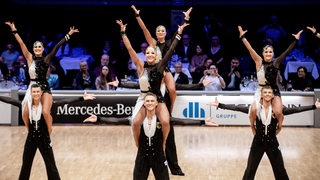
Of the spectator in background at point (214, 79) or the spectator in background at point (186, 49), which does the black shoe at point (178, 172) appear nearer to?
the spectator in background at point (214, 79)

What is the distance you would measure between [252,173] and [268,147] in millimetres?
404

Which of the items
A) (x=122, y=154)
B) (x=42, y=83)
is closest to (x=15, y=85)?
(x=122, y=154)

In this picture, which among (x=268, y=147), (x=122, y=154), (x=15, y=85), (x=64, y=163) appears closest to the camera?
(x=268, y=147)

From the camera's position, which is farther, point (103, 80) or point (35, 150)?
point (103, 80)

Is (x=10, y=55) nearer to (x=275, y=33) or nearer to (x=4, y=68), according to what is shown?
(x=4, y=68)

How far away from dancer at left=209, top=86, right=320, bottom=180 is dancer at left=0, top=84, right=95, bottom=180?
Answer: 2.24 meters

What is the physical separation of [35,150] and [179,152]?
3.56m

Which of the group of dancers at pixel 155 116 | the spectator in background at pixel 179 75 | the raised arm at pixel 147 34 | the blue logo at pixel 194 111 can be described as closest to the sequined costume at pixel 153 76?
the group of dancers at pixel 155 116

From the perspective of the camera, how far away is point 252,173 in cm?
855

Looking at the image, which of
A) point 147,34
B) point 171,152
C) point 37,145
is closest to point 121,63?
point 147,34

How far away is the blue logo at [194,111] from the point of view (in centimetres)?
1422

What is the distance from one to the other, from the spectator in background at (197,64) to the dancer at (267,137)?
6.35 m

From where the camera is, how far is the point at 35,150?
8664 millimetres

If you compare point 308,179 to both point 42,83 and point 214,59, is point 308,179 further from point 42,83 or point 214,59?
point 214,59
